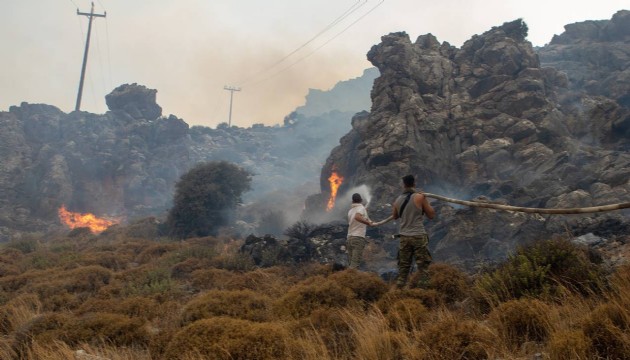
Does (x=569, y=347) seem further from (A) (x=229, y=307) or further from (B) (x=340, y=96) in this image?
(B) (x=340, y=96)

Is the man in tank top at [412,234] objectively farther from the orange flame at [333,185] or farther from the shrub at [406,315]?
the orange flame at [333,185]

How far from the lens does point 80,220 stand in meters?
51.8

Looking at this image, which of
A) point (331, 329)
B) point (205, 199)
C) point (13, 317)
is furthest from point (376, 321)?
point (205, 199)

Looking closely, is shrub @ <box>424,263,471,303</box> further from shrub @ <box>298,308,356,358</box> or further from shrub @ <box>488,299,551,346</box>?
shrub @ <box>488,299,551,346</box>

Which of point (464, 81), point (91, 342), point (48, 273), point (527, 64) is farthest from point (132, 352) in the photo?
point (527, 64)

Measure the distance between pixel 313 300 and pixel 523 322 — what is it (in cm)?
375

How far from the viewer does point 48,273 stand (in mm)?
15281

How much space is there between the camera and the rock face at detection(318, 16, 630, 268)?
21.8 meters

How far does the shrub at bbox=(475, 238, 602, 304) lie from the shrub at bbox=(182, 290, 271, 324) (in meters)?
3.80

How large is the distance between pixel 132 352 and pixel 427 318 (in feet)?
13.6

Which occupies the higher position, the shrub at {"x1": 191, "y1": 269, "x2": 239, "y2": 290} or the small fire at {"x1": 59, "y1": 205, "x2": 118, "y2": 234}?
the shrub at {"x1": 191, "y1": 269, "x2": 239, "y2": 290}

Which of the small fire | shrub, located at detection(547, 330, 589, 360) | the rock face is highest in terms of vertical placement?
the rock face

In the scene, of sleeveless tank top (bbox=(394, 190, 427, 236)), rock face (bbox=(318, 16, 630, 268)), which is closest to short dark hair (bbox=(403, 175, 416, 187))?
sleeveless tank top (bbox=(394, 190, 427, 236))

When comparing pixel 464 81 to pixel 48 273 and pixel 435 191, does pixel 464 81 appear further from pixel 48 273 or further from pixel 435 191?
pixel 48 273
